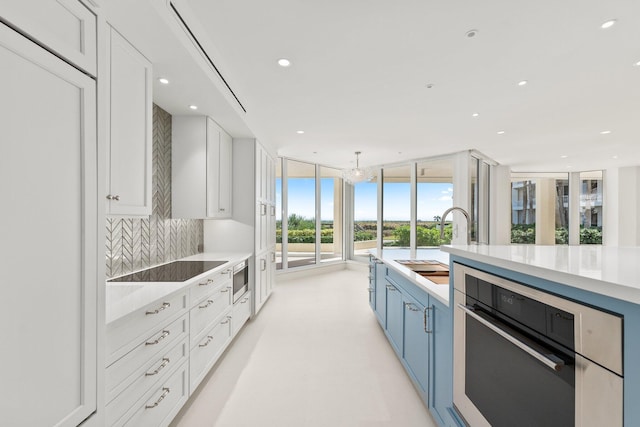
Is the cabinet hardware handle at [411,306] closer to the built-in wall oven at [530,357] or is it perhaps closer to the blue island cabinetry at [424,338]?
the blue island cabinetry at [424,338]

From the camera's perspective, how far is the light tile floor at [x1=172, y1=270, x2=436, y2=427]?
1900mm

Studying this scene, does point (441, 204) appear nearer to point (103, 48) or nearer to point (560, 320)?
point (560, 320)

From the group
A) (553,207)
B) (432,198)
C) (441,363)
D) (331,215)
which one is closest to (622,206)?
(553,207)

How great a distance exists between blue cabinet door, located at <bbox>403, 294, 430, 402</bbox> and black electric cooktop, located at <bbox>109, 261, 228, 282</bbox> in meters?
1.60

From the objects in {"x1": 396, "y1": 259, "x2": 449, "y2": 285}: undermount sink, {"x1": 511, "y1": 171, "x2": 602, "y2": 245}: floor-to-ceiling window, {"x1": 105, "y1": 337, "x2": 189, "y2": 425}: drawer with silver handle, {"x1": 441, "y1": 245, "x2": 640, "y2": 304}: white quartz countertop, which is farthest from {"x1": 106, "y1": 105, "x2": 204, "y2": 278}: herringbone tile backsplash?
Result: {"x1": 511, "y1": 171, "x2": 602, "y2": 245}: floor-to-ceiling window

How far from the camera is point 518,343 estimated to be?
966 millimetres

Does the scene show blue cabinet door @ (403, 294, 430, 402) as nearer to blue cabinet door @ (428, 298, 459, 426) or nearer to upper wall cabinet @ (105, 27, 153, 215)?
blue cabinet door @ (428, 298, 459, 426)

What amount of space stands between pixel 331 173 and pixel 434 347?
595 cm

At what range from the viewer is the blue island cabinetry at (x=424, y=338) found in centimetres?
157

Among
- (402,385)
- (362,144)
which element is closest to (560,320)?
(402,385)

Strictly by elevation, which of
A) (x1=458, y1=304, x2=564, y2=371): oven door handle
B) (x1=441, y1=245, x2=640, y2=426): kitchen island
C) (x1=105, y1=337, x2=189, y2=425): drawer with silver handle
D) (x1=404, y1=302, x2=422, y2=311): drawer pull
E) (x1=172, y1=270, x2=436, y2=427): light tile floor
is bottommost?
(x1=172, y1=270, x2=436, y2=427): light tile floor

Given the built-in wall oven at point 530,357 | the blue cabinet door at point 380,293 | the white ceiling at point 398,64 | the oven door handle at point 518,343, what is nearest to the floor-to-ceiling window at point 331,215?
the white ceiling at point 398,64

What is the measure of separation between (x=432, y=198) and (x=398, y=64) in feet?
14.9

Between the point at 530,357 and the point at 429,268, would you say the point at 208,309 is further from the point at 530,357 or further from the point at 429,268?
the point at 530,357
